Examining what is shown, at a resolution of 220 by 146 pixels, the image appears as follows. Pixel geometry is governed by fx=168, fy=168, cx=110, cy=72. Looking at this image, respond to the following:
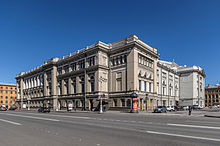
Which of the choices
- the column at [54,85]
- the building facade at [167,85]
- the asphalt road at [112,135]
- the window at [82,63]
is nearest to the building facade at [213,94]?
the building facade at [167,85]

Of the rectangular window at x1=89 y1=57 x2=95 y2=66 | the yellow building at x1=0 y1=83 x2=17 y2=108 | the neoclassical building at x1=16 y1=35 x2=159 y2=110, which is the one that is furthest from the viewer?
the yellow building at x1=0 y1=83 x2=17 y2=108

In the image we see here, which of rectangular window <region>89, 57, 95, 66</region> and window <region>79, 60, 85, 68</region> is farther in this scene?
window <region>79, 60, 85, 68</region>

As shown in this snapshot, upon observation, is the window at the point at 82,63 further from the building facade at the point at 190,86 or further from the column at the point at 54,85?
the building facade at the point at 190,86

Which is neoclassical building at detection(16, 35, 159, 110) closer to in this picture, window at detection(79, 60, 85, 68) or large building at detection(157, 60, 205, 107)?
window at detection(79, 60, 85, 68)

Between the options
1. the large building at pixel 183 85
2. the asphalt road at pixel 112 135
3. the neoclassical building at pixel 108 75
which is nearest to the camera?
the asphalt road at pixel 112 135

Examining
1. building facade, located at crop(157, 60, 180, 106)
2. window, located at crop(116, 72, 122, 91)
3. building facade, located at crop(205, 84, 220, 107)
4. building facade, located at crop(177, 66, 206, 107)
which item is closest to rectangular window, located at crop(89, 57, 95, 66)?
window, located at crop(116, 72, 122, 91)

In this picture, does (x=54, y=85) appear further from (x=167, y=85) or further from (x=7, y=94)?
(x=7, y=94)

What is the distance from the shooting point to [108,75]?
46781 millimetres

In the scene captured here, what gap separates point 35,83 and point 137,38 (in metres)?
51.5

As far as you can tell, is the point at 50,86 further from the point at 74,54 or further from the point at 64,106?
the point at 74,54

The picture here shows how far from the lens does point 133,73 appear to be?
132 ft

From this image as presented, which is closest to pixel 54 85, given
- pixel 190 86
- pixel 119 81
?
pixel 119 81

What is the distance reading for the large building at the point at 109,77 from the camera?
137 feet

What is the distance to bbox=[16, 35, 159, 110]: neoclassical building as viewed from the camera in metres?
41.6
